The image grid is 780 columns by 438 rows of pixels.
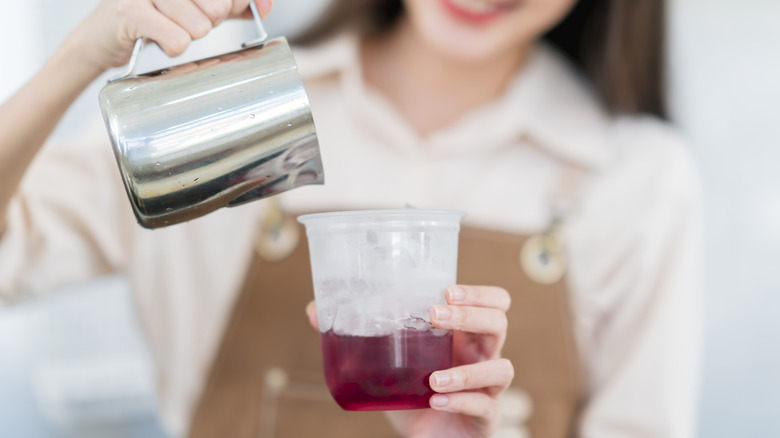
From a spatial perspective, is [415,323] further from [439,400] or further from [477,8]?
[477,8]

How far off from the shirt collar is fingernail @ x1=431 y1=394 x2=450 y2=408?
0.72 metres

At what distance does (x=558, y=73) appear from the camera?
1337 millimetres

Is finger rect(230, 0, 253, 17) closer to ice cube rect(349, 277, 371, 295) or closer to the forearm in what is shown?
the forearm

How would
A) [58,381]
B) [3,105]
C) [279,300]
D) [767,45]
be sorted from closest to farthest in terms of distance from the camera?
[3,105] → [279,300] → [767,45] → [58,381]

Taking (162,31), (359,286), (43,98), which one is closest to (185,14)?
(162,31)

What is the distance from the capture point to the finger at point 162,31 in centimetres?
59

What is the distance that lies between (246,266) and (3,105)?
556 millimetres

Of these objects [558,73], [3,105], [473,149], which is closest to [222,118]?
[3,105]

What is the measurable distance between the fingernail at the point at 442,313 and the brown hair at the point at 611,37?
0.91 meters

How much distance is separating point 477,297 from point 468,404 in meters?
0.09

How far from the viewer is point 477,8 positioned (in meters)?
1.10

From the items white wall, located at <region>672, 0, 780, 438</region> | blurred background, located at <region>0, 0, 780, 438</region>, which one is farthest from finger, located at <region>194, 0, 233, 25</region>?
white wall, located at <region>672, 0, 780, 438</region>

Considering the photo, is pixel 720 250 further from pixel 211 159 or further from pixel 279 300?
pixel 211 159

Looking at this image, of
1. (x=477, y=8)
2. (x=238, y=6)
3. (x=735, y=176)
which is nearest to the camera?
(x=238, y=6)
